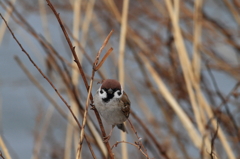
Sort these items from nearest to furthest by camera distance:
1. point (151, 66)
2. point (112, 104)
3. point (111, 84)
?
point (111, 84), point (112, 104), point (151, 66)

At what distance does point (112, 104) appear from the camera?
4.91 ft

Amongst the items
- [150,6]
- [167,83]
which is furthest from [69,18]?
[167,83]

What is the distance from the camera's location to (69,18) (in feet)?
10.3

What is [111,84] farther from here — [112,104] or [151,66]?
[151,66]

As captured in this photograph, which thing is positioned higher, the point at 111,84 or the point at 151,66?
the point at 151,66

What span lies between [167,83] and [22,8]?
1.21 m

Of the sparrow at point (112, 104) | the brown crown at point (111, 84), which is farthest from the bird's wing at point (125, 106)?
the brown crown at point (111, 84)

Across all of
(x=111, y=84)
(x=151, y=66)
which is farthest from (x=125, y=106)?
(x=151, y=66)

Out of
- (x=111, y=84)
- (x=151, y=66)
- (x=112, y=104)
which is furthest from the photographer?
(x=151, y=66)

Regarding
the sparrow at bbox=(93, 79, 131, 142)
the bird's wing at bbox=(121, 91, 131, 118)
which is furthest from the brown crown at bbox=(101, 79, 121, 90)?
the bird's wing at bbox=(121, 91, 131, 118)

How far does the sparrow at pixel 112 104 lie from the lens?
141 cm

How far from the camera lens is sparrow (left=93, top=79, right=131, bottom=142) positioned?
1.41 metres

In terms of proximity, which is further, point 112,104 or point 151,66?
point 151,66

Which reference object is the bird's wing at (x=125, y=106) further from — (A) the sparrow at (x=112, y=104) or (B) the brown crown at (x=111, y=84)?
(B) the brown crown at (x=111, y=84)
